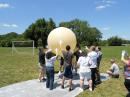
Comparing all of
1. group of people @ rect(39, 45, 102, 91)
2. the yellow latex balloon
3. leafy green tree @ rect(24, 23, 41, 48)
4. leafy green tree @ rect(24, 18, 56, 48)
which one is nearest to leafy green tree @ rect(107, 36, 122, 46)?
leafy green tree @ rect(24, 18, 56, 48)

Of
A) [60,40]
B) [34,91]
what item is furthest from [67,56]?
[34,91]

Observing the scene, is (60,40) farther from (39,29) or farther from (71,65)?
(39,29)

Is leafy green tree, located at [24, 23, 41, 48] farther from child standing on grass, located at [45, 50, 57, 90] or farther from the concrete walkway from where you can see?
child standing on grass, located at [45, 50, 57, 90]

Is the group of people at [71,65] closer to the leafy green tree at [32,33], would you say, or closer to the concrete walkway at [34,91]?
the concrete walkway at [34,91]

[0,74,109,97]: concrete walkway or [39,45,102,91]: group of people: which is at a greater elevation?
[39,45,102,91]: group of people

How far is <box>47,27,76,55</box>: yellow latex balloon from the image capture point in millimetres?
11439

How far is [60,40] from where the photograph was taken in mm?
11469

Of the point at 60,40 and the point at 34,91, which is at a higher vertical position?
the point at 60,40

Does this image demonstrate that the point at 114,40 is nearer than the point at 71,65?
No

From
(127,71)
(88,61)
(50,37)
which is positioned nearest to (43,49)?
(50,37)

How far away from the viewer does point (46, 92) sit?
33.6 ft

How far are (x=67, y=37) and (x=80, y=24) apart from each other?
333 feet

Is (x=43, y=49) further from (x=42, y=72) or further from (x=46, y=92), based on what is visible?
(x=46, y=92)

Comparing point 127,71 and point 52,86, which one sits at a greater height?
point 127,71
